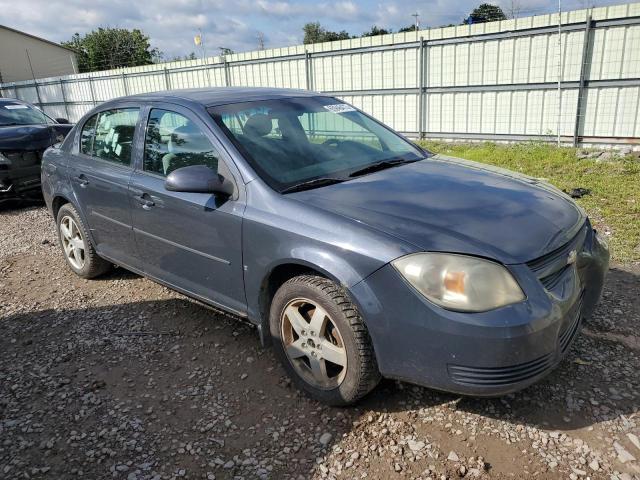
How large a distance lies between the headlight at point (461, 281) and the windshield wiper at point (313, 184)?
88 centimetres

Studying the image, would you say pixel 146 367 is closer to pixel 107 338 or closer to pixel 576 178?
pixel 107 338

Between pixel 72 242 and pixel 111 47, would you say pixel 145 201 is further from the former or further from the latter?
pixel 111 47

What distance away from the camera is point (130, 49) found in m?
48.9

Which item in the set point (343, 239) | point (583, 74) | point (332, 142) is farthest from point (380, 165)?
point (583, 74)

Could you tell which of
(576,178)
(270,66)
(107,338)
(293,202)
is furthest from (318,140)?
(270,66)

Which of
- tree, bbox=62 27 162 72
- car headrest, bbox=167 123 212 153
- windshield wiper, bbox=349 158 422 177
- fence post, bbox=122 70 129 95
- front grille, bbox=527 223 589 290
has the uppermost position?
tree, bbox=62 27 162 72

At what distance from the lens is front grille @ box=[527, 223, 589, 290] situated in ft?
7.59

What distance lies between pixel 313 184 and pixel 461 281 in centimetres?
110

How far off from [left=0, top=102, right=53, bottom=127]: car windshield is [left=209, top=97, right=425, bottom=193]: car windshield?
6.97 m

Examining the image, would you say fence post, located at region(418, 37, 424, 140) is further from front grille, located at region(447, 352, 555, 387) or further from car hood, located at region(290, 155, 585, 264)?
front grille, located at region(447, 352, 555, 387)

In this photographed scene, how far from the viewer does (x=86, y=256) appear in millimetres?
4629

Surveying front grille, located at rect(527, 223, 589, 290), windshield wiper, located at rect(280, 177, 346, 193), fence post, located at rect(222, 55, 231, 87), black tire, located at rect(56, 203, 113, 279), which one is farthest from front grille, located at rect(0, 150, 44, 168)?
fence post, located at rect(222, 55, 231, 87)

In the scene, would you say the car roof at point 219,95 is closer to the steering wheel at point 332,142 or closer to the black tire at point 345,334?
the steering wheel at point 332,142

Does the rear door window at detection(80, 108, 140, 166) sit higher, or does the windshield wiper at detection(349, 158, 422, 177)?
the rear door window at detection(80, 108, 140, 166)
